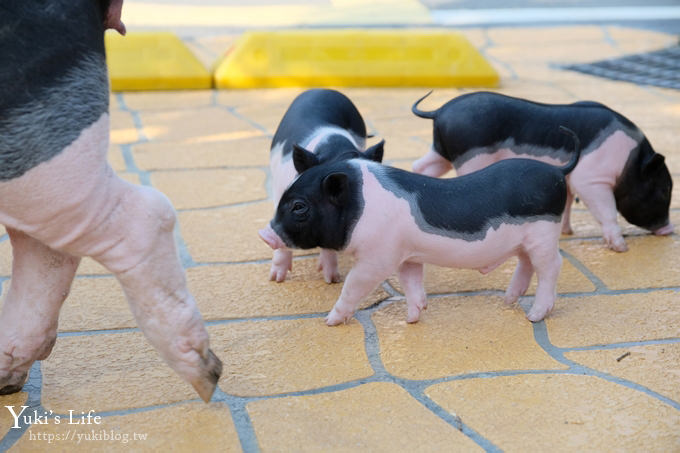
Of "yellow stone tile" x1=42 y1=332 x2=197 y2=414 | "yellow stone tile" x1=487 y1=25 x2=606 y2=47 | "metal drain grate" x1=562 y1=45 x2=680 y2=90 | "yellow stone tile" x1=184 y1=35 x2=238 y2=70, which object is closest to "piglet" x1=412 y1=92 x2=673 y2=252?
"yellow stone tile" x1=42 y1=332 x2=197 y2=414

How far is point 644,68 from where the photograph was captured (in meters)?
6.71

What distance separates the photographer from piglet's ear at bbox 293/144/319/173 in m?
2.66

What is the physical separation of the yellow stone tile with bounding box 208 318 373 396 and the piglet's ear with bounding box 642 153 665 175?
1374 mm

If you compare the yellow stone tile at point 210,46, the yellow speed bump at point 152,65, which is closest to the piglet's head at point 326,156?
the yellow speed bump at point 152,65

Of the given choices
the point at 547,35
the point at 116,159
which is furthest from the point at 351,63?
the point at 547,35

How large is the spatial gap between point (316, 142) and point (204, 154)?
1.88 meters

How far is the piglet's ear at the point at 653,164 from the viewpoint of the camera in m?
3.29

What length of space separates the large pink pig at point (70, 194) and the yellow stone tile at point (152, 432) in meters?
0.13

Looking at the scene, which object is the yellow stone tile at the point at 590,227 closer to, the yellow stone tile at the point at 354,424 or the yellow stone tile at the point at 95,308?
the yellow stone tile at the point at 354,424

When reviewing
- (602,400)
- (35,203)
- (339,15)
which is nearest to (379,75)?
(339,15)

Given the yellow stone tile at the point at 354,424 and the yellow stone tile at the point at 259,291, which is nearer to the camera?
the yellow stone tile at the point at 354,424

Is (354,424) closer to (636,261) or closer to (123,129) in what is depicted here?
(636,261)

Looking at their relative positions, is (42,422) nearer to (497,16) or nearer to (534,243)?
(534,243)

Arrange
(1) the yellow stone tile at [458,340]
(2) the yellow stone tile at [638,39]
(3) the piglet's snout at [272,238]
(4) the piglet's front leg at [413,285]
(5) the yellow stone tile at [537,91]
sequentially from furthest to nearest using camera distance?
(2) the yellow stone tile at [638,39], (5) the yellow stone tile at [537,91], (4) the piglet's front leg at [413,285], (3) the piglet's snout at [272,238], (1) the yellow stone tile at [458,340]
